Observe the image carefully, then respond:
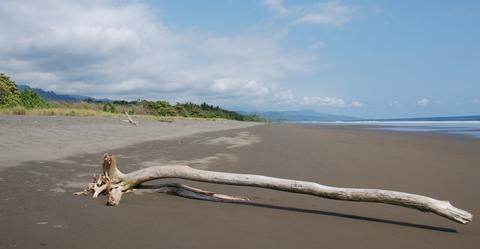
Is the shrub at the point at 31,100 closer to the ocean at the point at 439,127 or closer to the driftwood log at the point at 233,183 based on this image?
the driftwood log at the point at 233,183

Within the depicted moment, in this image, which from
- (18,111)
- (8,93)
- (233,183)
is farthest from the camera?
(8,93)

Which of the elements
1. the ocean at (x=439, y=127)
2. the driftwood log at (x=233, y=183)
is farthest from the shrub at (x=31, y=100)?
the ocean at (x=439, y=127)

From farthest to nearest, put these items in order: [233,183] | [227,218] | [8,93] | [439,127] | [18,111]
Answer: [439,127], [8,93], [18,111], [233,183], [227,218]

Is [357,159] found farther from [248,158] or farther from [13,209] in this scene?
[13,209]

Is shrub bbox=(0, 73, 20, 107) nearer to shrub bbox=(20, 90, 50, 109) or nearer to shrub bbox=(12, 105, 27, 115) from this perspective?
shrub bbox=(20, 90, 50, 109)

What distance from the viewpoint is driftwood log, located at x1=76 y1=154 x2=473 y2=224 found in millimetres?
4602

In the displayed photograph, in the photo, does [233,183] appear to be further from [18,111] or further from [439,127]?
[439,127]

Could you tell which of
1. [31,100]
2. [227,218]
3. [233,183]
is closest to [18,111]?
[31,100]

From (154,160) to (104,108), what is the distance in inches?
1430

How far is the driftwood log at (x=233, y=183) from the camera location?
4.60 m

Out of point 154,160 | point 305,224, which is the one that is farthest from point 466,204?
point 154,160

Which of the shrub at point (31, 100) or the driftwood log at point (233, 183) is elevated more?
the shrub at point (31, 100)

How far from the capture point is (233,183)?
5.61 m

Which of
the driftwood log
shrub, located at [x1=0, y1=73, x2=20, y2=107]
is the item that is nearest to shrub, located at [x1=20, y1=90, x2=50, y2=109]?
shrub, located at [x1=0, y1=73, x2=20, y2=107]
